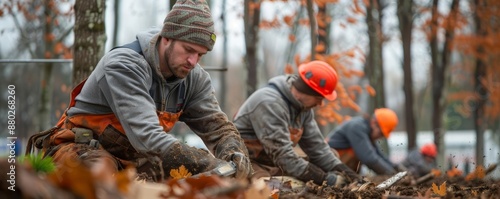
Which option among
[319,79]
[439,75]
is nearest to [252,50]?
[319,79]

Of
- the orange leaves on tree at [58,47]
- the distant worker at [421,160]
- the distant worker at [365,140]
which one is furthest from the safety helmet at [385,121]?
the orange leaves on tree at [58,47]

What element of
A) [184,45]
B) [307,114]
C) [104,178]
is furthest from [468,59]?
[104,178]

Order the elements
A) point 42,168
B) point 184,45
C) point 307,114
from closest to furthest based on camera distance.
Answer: point 42,168, point 184,45, point 307,114

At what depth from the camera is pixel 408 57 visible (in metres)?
17.8

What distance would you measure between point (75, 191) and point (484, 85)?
19.3 m

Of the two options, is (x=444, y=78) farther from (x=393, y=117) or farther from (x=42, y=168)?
(x=42, y=168)

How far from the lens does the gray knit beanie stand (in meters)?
5.26

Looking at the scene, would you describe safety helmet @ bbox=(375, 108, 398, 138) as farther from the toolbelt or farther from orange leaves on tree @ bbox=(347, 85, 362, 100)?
the toolbelt

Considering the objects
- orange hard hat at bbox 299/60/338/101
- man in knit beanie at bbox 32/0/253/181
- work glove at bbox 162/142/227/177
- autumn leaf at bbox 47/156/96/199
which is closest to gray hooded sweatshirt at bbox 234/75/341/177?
orange hard hat at bbox 299/60/338/101

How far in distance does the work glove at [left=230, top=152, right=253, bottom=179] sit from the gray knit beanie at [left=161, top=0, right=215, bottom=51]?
80 cm

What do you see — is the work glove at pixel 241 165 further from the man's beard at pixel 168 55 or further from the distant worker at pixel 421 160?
the distant worker at pixel 421 160

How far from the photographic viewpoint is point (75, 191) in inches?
99.2

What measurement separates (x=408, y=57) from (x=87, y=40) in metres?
11.8

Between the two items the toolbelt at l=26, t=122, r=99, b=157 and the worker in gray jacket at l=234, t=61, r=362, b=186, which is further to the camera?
the worker in gray jacket at l=234, t=61, r=362, b=186
